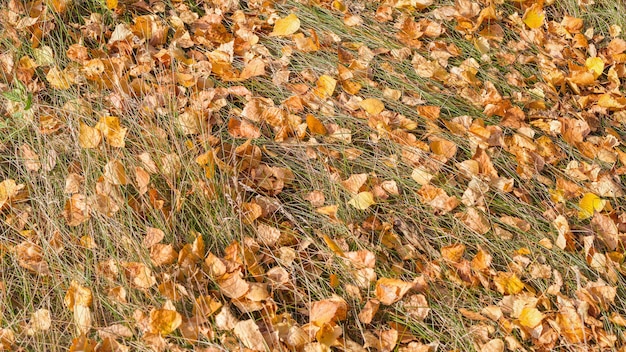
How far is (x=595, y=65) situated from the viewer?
2799 millimetres

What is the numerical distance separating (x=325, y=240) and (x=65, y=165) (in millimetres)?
781

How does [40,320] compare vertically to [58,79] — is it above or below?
below

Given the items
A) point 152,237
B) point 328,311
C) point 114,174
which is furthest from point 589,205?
point 114,174

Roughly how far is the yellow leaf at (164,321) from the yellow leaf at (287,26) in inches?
50.6

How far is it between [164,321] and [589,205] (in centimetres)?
131

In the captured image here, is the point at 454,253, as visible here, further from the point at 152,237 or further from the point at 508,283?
the point at 152,237

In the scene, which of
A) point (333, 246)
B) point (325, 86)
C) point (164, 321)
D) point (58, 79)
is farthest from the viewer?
point (325, 86)

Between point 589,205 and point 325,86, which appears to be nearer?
point 589,205

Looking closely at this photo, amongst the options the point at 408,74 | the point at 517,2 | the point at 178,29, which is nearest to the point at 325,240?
the point at 408,74

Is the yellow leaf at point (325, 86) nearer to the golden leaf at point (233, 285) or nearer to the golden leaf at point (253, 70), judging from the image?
the golden leaf at point (253, 70)

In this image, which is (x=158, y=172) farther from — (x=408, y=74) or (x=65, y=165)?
(x=408, y=74)

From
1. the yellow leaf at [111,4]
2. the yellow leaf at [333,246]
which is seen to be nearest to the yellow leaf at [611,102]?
the yellow leaf at [333,246]

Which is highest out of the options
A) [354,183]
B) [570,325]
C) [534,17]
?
[534,17]

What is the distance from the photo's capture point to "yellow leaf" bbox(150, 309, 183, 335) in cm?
174
